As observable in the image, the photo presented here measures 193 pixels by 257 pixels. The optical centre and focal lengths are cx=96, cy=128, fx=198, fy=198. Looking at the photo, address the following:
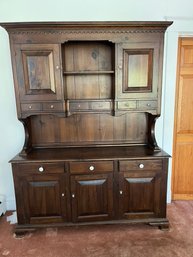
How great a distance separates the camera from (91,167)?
6.48 feet

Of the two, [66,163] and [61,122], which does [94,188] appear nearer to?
[66,163]

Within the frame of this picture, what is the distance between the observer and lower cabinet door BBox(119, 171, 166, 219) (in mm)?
2016

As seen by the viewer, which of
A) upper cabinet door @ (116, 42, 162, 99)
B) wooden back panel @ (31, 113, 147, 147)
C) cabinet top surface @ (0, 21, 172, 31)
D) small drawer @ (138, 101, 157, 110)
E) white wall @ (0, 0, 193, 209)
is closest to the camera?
cabinet top surface @ (0, 21, 172, 31)

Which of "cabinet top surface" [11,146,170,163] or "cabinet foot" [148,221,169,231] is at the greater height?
"cabinet top surface" [11,146,170,163]

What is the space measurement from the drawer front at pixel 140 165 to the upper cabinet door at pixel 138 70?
0.65 meters

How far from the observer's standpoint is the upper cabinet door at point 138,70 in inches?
75.7

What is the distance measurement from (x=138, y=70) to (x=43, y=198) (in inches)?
63.4

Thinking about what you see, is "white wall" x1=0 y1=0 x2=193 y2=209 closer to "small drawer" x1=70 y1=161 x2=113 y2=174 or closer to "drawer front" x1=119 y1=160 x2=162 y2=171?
"drawer front" x1=119 y1=160 x2=162 y2=171

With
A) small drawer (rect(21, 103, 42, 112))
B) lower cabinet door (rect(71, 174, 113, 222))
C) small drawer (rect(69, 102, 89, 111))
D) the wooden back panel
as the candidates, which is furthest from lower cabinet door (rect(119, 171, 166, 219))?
small drawer (rect(21, 103, 42, 112))

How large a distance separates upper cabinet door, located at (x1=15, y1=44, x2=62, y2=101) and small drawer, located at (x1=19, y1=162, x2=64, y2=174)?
0.65 meters

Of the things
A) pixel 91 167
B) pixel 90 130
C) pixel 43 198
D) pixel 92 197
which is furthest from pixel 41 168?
pixel 90 130
